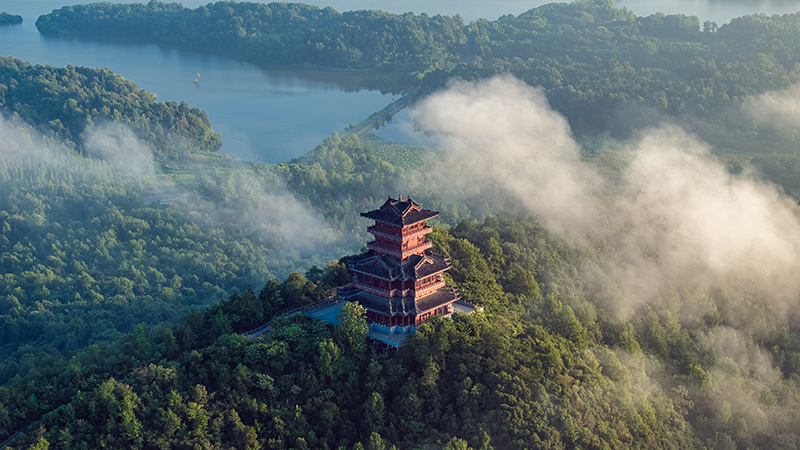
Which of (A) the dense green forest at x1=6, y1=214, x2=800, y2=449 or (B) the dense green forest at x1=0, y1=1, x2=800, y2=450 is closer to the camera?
(A) the dense green forest at x1=6, y1=214, x2=800, y2=449

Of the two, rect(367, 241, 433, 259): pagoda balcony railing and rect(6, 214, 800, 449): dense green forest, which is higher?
rect(367, 241, 433, 259): pagoda balcony railing

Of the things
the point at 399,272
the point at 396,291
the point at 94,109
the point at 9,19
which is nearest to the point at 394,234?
the point at 399,272

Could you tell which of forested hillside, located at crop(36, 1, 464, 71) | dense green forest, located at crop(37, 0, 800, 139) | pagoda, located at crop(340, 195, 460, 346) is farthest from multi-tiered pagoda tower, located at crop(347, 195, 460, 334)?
forested hillside, located at crop(36, 1, 464, 71)

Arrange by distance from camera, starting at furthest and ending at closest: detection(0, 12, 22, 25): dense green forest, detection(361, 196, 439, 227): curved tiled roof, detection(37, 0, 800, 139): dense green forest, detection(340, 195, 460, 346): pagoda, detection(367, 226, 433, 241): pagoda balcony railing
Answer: detection(0, 12, 22, 25): dense green forest → detection(37, 0, 800, 139): dense green forest → detection(340, 195, 460, 346): pagoda → detection(367, 226, 433, 241): pagoda balcony railing → detection(361, 196, 439, 227): curved tiled roof

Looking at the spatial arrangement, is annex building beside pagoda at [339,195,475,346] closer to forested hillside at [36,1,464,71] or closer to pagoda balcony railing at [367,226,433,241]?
pagoda balcony railing at [367,226,433,241]

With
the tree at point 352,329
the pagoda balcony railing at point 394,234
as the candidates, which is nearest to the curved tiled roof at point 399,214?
the pagoda balcony railing at point 394,234

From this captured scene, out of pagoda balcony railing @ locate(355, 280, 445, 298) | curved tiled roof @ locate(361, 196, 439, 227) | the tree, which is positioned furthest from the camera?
pagoda balcony railing @ locate(355, 280, 445, 298)

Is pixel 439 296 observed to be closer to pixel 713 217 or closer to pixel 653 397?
pixel 653 397

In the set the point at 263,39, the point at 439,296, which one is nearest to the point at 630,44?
the point at 263,39

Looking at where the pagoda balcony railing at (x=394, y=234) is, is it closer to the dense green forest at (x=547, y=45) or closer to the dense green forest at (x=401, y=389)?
the dense green forest at (x=401, y=389)
